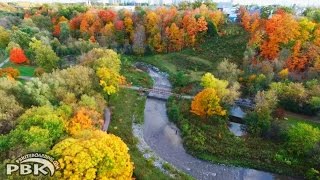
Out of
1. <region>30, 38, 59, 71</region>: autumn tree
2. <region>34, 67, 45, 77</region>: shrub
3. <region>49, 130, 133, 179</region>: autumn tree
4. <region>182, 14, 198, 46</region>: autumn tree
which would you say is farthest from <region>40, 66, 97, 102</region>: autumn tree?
<region>182, 14, 198, 46</region>: autumn tree

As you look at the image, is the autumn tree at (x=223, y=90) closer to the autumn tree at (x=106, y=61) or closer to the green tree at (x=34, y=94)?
the autumn tree at (x=106, y=61)

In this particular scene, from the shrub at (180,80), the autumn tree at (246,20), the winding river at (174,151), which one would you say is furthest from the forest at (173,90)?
the winding river at (174,151)

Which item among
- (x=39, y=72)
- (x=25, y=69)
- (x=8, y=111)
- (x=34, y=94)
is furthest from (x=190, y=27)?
(x=8, y=111)

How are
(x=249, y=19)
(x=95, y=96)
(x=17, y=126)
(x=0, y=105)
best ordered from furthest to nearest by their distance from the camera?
(x=249, y=19), (x=95, y=96), (x=0, y=105), (x=17, y=126)

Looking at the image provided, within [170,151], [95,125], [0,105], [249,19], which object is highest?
[249,19]

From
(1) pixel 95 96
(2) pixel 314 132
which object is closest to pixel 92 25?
(1) pixel 95 96

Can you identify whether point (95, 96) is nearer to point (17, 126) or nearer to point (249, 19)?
point (17, 126)
